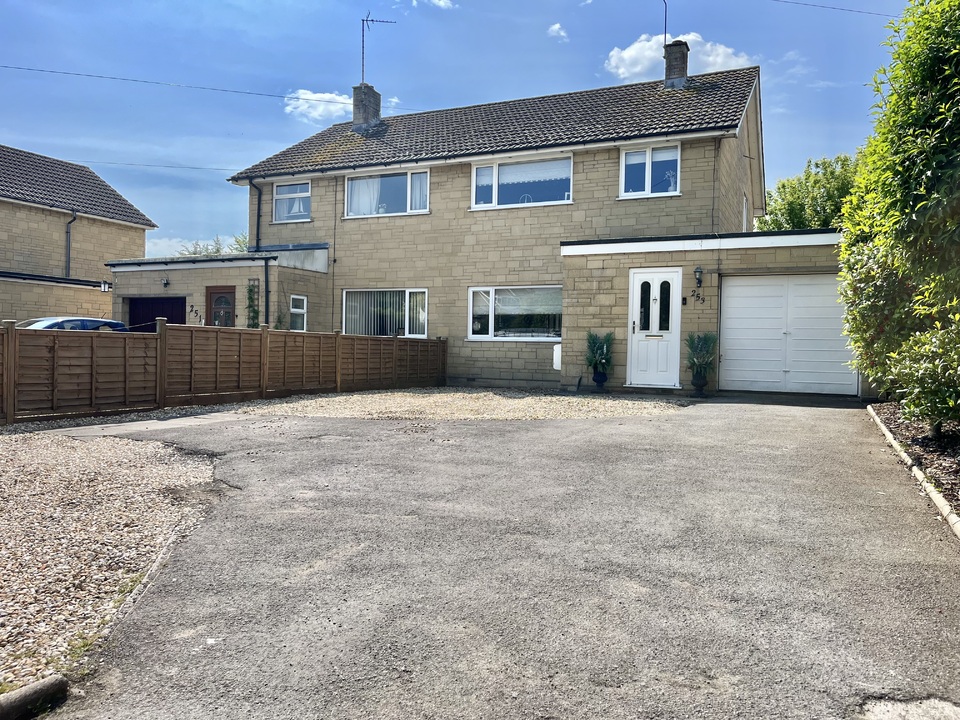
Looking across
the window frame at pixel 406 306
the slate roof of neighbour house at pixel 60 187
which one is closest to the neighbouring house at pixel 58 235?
the slate roof of neighbour house at pixel 60 187

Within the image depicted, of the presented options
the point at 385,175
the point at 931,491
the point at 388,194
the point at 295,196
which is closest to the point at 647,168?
the point at 388,194

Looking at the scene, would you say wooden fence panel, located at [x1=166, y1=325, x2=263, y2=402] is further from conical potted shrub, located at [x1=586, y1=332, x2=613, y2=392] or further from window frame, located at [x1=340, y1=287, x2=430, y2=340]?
conical potted shrub, located at [x1=586, y1=332, x2=613, y2=392]

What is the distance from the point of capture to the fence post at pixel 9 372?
9.09 metres

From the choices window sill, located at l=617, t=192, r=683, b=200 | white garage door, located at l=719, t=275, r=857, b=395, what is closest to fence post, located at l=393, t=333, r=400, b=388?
window sill, located at l=617, t=192, r=683, b=200

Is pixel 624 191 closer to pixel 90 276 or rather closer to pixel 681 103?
pixel 681 103

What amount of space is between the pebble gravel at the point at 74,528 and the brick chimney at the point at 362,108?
14265mm

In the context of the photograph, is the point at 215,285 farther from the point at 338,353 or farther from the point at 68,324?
the point at 338,353

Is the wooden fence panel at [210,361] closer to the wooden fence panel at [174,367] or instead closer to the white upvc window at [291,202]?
the wooden fence panel at [174,367]

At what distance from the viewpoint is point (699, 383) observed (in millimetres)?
13766

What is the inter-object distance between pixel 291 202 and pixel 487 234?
20.9ft

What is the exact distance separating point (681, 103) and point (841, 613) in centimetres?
1608

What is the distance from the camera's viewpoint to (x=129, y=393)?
10.6m

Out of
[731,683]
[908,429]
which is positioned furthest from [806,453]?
[731,683]

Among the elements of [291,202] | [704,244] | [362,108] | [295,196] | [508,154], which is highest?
[362,108]
